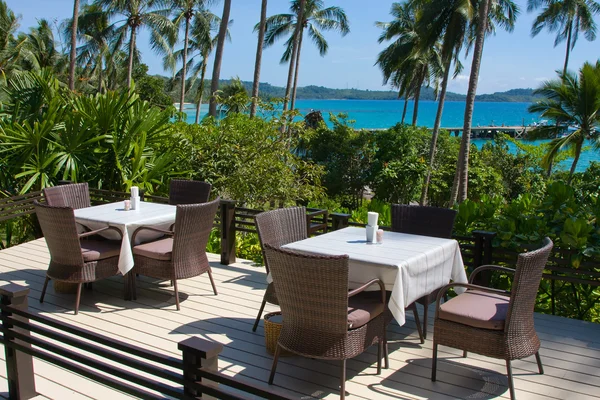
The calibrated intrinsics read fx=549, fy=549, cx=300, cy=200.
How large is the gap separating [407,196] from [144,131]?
1369 centimetres

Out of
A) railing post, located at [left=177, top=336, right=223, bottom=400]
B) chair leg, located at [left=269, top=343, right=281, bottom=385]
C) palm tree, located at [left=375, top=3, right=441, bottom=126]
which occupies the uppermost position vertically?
palm tree, located at [left=375, top=3, right=441, bottom=126]

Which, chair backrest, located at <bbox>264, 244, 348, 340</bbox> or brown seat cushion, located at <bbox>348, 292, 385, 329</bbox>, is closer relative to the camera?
chair backrest, located at <bbox>264, 244, 348, 340</bbox>

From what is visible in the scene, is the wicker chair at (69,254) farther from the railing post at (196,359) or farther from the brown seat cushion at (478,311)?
the brown seat cushion at (478,311)

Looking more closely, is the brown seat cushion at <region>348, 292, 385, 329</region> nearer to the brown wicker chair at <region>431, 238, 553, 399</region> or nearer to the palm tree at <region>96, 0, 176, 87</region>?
the brown wicker chair at <region>431, 238, 553, 399</region>

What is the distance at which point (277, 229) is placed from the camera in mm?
4473

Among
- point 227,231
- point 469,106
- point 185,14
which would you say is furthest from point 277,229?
point 185,14

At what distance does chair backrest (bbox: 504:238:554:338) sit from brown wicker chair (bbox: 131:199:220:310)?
2.68 meters

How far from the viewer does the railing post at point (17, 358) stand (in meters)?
3.11

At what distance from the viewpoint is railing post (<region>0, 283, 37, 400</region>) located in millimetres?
3107

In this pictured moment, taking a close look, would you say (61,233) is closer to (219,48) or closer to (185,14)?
(219,48)

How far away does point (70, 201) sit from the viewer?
616 cm

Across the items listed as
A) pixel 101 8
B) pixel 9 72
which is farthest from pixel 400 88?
pixel 9 72

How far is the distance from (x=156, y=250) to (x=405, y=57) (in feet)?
85.7

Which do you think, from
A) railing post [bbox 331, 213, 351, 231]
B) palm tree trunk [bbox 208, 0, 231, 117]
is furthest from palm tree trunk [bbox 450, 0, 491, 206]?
railing post [bbox 331, 213, 351, 231]
